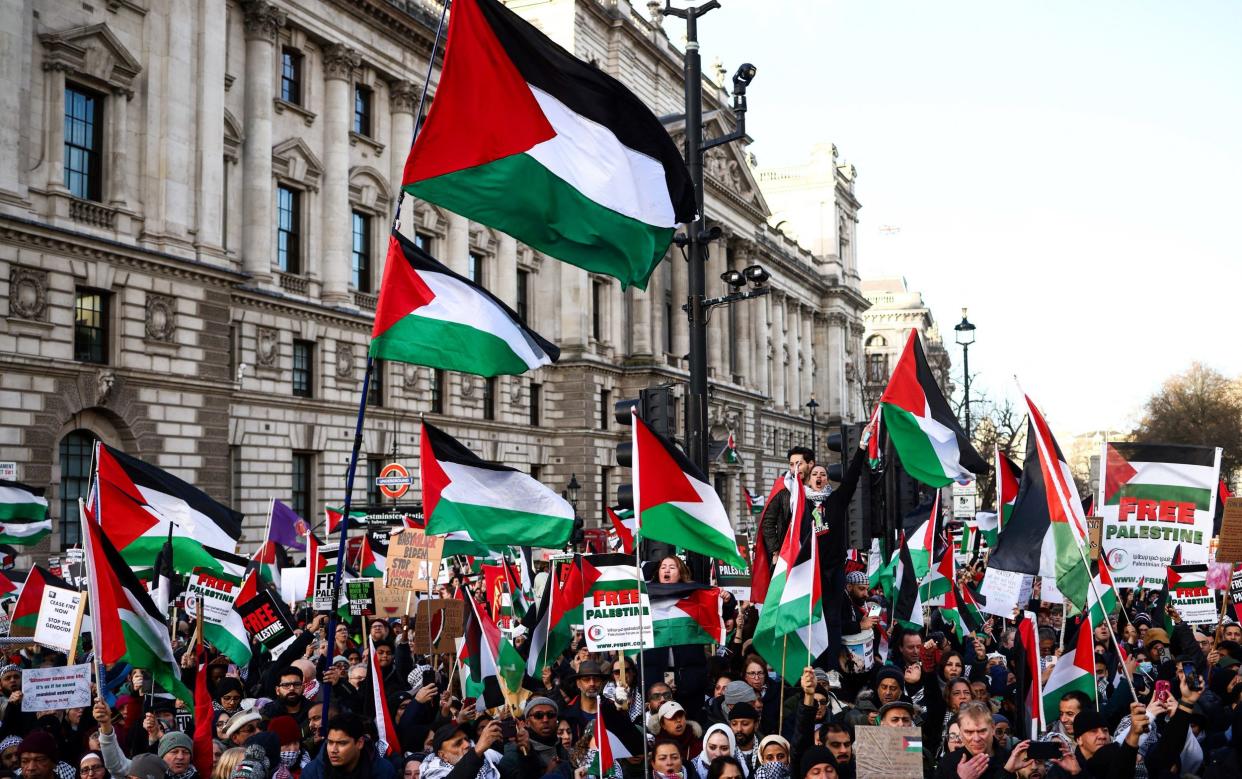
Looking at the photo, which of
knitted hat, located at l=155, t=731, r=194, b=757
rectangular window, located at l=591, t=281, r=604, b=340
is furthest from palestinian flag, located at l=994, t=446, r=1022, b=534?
rectangular window, located at l=591, t=281, r=604, b=340

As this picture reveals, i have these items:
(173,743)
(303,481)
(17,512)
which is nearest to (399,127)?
(303,481)

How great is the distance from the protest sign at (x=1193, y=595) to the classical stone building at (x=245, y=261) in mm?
6863

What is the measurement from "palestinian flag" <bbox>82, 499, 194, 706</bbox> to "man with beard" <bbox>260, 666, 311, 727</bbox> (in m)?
0.77

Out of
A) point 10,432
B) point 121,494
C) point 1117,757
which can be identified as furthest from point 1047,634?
point 10,432

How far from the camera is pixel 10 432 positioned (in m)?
24.0

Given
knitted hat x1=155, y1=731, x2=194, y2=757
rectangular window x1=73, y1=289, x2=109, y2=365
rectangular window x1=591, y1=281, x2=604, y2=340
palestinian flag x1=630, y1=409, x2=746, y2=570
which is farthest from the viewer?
rectangular window x1=591, y1=281, x2=604, y2=340

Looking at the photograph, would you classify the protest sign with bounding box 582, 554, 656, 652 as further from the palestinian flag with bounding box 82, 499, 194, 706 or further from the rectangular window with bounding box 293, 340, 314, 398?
the rectangular window with bounding box 293, 340, 314, 398

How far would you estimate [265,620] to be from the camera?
10.8m

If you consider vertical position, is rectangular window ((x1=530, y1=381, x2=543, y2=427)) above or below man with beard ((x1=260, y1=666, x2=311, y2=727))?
above

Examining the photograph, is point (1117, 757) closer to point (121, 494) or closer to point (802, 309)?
point (121, 494)

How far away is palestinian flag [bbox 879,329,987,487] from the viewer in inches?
500

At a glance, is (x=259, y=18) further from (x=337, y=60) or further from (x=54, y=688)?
(x=54, y=688)

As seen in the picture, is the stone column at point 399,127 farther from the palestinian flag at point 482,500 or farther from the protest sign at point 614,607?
the protest sign at point 614,607

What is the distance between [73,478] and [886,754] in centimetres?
2354
